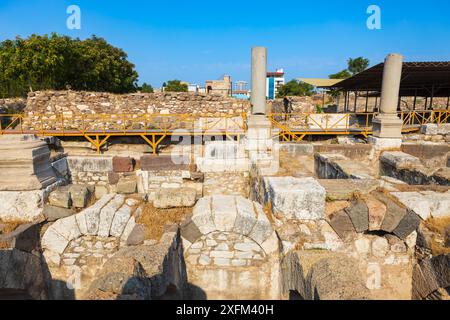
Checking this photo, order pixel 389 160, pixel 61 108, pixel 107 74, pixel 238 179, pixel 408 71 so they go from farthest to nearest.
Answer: pixel 107 74 → pixel 61 108 → pixel 408 71 → pixel 238 179 → pixel 389 160

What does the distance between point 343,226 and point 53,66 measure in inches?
854

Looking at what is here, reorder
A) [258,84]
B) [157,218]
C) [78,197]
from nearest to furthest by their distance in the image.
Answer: [157,218]
[78,197]
[258,84]

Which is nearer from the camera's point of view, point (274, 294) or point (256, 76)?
point (274, 294)

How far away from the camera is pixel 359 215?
11.0ft

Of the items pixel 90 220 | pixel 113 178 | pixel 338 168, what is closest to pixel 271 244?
pixel 90 220

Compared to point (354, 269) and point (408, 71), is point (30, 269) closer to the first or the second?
point (354, 269)

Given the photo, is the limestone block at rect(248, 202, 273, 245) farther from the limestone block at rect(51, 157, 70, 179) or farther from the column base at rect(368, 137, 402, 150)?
the column base at rect(368, 137, 402, 150)

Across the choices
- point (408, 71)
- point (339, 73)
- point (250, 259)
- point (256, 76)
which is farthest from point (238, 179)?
point (339, 73)

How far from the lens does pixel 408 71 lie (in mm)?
12875

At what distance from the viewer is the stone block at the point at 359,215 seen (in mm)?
3318

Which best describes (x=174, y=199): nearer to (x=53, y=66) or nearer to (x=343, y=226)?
(x=343, y=226)

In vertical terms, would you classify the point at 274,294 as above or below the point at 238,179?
below

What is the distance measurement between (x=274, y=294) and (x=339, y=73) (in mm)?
55882

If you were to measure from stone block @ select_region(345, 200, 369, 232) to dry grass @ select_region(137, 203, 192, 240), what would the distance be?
81.1 inches
